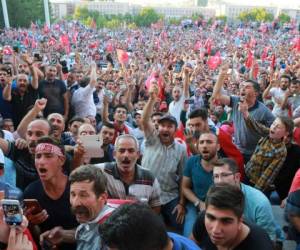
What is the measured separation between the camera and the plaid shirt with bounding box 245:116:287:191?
4336mm

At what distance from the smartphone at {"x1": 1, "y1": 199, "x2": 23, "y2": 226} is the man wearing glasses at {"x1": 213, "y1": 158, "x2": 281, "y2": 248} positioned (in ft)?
5.16

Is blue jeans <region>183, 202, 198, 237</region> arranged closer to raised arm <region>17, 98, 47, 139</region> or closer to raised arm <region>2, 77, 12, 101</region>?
raised arm <region>17, 98, 47, 139</region>

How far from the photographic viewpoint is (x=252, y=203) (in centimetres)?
333

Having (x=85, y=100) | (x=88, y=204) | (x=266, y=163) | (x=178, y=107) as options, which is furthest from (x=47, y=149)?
(x=178, y=107)

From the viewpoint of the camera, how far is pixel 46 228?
10.4 feet

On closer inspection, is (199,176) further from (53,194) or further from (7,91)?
(7,91)

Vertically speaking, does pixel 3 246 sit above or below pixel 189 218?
above

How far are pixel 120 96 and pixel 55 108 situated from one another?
1740mm

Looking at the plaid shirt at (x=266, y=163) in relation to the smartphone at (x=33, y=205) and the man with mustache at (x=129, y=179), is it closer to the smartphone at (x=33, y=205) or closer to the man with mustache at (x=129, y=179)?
the man with mustache at (x=129, y=179)

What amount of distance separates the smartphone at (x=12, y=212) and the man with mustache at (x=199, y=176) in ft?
6.78

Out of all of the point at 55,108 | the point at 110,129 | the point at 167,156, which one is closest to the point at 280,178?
the point at 167,156

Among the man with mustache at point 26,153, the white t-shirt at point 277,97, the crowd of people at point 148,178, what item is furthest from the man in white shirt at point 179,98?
the man with mustache at point 26,153

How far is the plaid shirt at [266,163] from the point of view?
4336 mm

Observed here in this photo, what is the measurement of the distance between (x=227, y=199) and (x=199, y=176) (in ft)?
5.17
